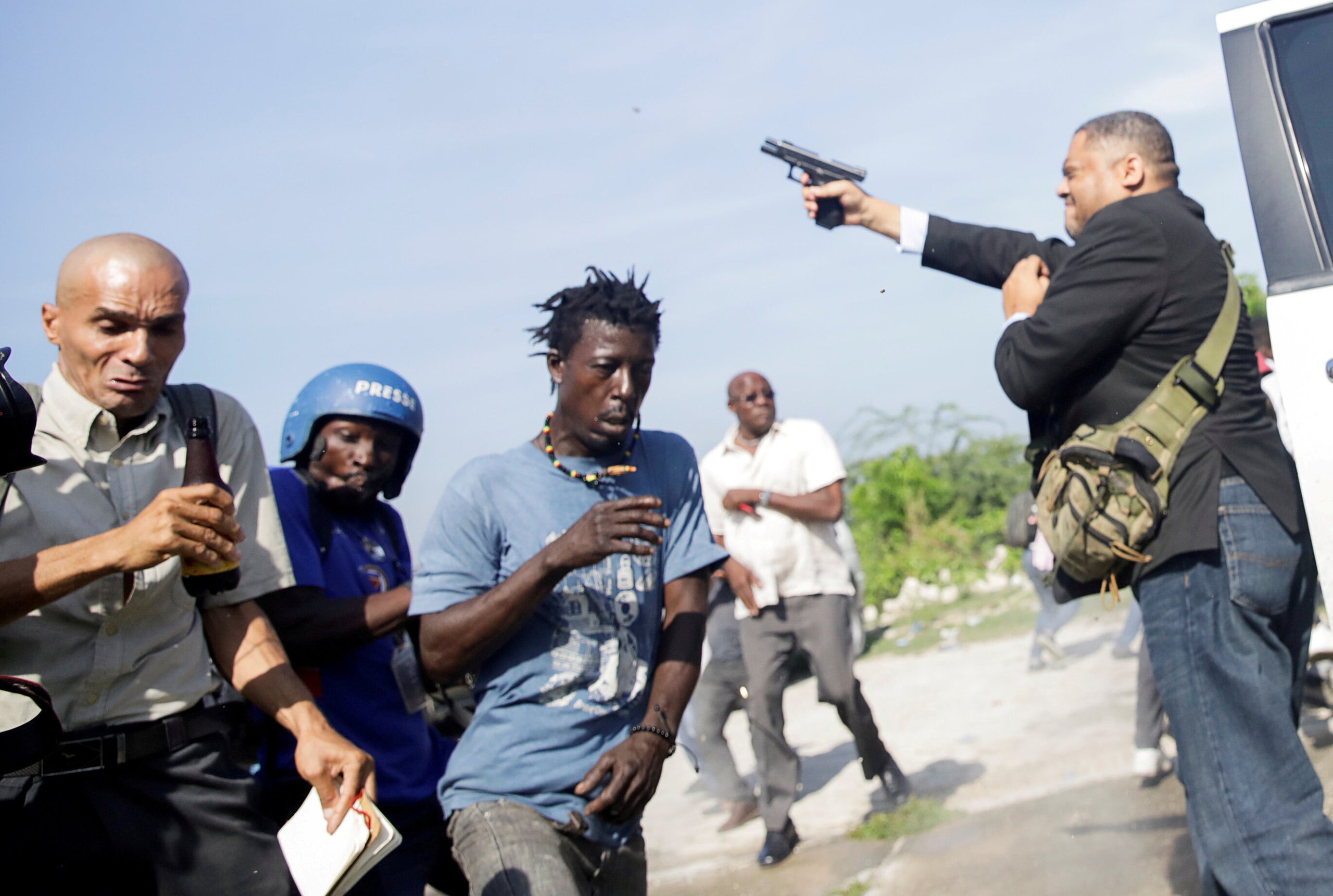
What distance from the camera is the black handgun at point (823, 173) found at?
3.78 m

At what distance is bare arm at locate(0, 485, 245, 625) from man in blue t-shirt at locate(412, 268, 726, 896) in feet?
2.22

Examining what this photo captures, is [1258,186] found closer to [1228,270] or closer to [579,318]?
[1228,270]

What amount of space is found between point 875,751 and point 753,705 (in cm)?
67

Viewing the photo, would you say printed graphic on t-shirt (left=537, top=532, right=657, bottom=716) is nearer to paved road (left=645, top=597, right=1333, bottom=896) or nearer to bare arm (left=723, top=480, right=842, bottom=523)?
paved road (left=645, top=597, right=1333, bottom=896)

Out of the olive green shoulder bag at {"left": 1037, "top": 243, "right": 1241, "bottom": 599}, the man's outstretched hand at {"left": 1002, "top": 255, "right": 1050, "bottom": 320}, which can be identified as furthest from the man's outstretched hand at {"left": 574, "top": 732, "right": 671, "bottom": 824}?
the man's outstretched hand at {"left": 1002, "top": 255, "right": 1050, "bottom": 320}

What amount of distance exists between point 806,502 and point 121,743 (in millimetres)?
4254

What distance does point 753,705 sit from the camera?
5859mm

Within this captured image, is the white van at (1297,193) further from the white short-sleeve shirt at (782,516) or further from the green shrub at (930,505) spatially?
the green shrub at (930,505)

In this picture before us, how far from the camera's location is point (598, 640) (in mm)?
2779

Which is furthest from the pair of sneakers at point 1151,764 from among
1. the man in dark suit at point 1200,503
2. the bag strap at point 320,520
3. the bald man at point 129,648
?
the bald man at point 129,648

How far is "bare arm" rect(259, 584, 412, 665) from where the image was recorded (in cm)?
293

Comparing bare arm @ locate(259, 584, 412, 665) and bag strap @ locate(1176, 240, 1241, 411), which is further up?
bag strap @ locate(1176, 240, 1241, 411)

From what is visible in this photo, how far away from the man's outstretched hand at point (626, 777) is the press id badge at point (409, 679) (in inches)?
29.7

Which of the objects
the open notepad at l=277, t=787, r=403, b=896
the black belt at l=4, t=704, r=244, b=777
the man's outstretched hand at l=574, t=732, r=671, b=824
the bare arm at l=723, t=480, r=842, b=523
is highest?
the black belt at l=4, t=704, r=244, b=777
